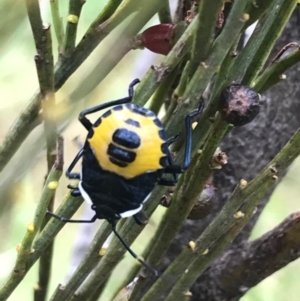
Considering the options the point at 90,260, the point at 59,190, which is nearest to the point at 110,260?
the point at 90,260

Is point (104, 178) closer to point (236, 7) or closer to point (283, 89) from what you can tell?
point (236, 7)

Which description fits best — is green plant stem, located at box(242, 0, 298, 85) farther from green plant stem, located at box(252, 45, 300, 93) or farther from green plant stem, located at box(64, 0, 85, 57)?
green plant stem, located at box(64, 0, 85, 57)

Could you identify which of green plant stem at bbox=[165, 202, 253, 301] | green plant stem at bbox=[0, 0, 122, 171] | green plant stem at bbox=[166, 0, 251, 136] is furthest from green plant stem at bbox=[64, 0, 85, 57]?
green plant stem at bbox=[165, 202, 253, 301]

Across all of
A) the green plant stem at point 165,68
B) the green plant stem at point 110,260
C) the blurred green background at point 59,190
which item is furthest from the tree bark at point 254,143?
the green plant stem at point 165,68

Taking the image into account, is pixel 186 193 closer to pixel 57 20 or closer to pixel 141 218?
pixel 141 218

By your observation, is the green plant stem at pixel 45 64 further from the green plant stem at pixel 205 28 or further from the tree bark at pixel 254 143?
the tree bark at pixel 254 143

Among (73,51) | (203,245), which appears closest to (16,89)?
(73,51)
